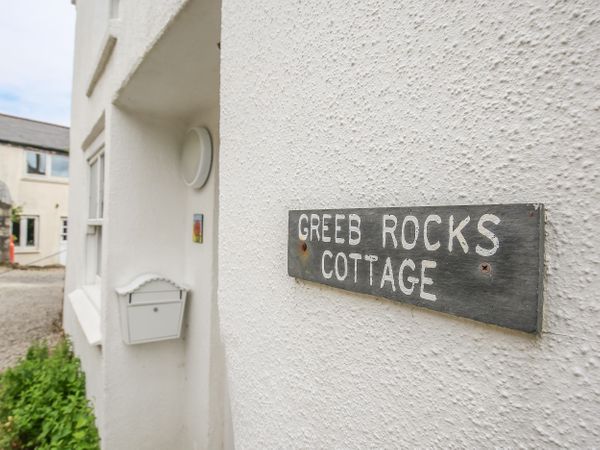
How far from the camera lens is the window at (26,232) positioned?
46.4 feet

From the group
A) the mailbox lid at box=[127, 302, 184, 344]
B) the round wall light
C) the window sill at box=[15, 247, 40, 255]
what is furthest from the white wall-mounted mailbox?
the window sill at box=[15, 247, 40, 255]

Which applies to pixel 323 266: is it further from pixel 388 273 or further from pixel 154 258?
pixel 154 258

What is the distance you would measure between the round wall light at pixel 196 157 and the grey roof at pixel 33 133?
16194mm

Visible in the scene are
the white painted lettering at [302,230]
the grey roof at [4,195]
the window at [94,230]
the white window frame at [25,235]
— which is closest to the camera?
the white painted lettering at [302,230]

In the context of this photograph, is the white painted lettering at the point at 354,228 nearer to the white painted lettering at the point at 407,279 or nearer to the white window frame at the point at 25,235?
the white painted lettering at the point at 407,279

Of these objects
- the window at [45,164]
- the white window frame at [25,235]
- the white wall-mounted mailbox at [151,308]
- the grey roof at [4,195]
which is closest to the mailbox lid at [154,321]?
the white wall-mounted mailbox at [151,308]

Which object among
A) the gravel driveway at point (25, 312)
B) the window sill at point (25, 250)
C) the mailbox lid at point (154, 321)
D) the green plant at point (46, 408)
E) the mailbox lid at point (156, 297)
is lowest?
the gravel driveway at point (25, 312)

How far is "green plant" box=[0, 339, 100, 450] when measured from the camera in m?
2.46

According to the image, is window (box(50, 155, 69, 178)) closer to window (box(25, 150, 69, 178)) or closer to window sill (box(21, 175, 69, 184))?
window (box(25, 150, 69, 178))

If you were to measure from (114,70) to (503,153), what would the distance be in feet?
8.67

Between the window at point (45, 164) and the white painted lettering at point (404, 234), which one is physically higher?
the window at point (45, 164)

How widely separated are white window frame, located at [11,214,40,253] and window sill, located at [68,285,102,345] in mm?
13309

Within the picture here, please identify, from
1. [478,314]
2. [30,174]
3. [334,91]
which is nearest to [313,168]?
[334,91]

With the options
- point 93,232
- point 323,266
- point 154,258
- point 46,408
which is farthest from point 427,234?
point 93,232
